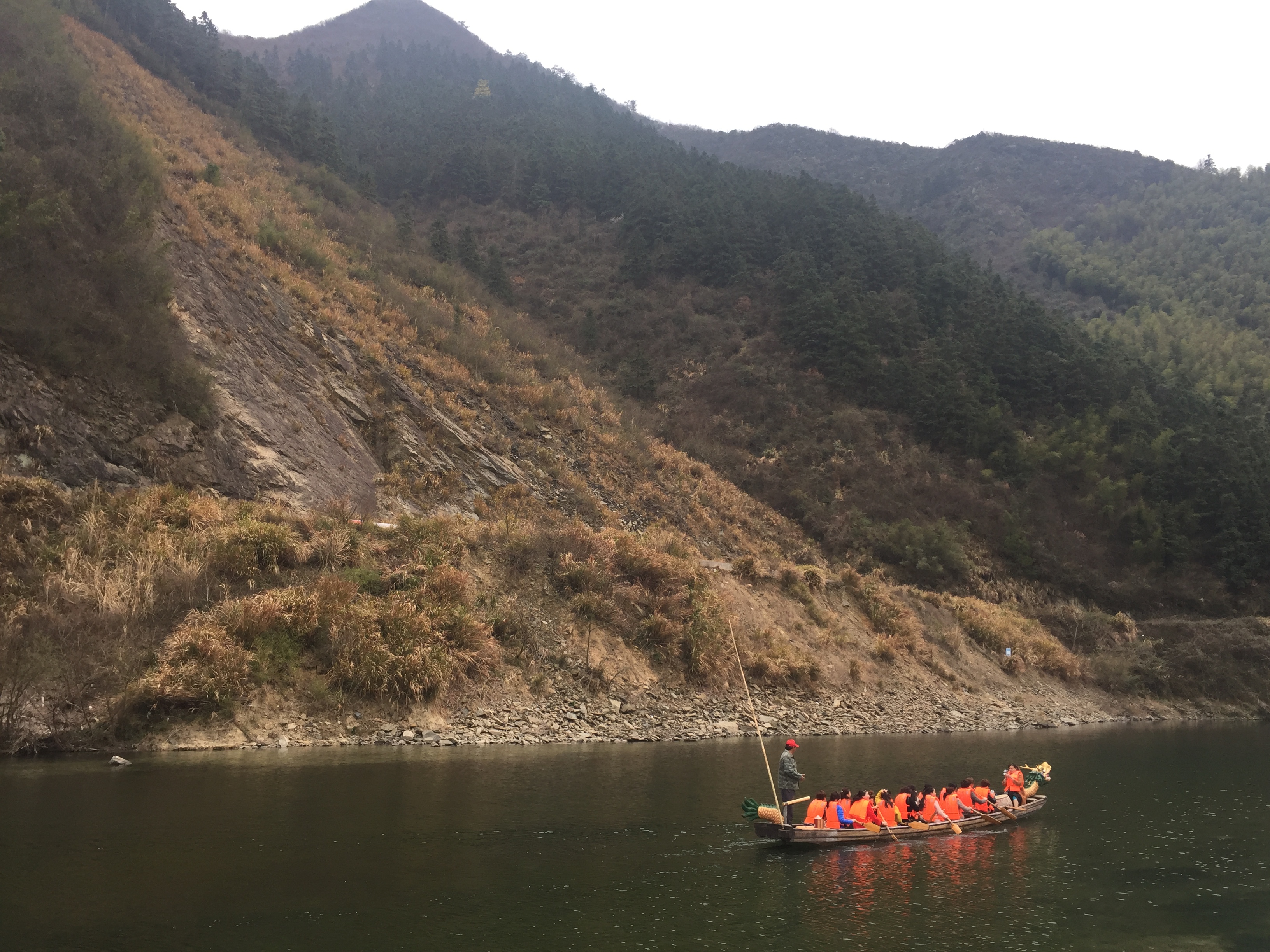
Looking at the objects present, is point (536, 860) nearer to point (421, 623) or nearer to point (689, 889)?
point (689, 889)

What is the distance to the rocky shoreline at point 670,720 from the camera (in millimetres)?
19719

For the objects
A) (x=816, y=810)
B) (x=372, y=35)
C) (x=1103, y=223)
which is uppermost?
(x=372, y=35)

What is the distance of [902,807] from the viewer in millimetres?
15984

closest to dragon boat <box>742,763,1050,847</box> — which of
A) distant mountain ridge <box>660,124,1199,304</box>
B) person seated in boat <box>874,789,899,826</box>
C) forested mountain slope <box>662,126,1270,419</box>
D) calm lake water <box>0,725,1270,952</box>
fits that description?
person seated in boat <box>874,789,899,826</box>

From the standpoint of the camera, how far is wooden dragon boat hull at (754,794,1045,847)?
565 inches

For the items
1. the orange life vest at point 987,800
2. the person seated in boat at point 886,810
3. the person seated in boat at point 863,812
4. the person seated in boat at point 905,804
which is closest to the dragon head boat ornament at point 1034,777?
the orange life vest at point 987,800

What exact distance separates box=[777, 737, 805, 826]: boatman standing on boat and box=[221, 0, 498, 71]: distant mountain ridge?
146539 mm

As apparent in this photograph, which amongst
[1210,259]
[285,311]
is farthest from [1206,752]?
[1210,259]

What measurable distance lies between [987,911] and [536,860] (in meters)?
6.46

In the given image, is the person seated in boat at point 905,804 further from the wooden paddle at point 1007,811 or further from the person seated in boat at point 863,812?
the wooden paddle at point 1007,811

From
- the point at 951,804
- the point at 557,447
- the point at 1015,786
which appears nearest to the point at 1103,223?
the point at 557,447

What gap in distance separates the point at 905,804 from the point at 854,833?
1.63m

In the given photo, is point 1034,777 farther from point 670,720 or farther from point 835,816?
point 670,720

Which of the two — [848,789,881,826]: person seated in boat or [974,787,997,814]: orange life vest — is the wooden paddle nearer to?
[974,787,997,814]: orange life vest
